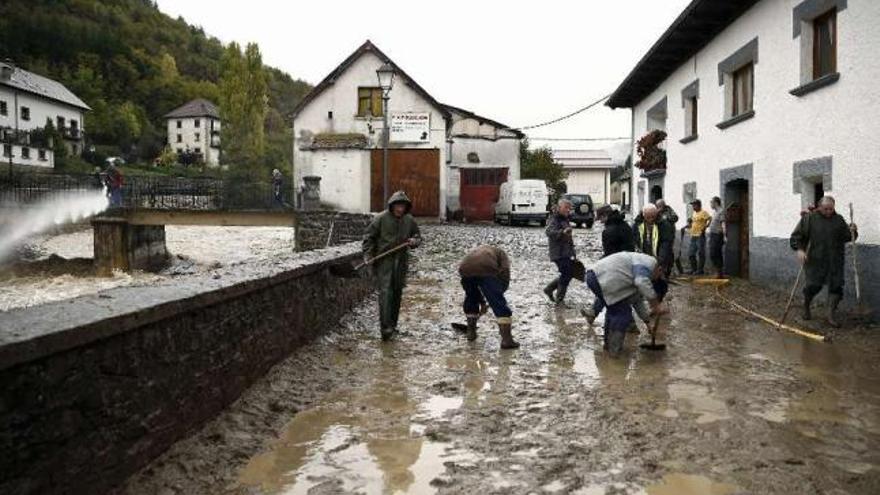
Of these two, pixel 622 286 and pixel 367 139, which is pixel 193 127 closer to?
pixel 367 139

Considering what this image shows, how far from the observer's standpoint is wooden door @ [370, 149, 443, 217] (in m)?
30.0

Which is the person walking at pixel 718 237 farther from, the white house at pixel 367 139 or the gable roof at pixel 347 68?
the gable roof at pixel 347 68

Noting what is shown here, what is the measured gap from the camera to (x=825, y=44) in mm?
10312

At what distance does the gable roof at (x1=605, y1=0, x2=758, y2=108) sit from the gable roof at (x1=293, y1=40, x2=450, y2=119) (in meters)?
10.6

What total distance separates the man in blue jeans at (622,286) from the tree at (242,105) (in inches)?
2313

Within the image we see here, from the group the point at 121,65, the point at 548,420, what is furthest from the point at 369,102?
the point at 121,65

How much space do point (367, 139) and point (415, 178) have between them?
255cm

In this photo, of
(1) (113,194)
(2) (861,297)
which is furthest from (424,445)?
(1) (113,194)

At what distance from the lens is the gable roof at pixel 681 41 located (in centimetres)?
1310

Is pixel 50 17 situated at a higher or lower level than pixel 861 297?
higher

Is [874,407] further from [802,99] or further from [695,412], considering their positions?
[802,99]

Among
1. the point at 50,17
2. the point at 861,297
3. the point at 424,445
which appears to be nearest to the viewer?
the point at 424,445

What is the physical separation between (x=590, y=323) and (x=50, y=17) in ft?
346

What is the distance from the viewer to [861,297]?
9.06 metres
